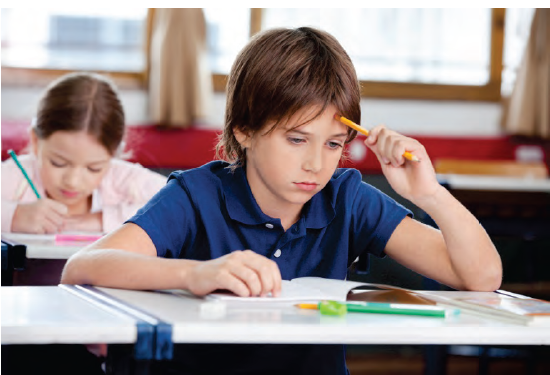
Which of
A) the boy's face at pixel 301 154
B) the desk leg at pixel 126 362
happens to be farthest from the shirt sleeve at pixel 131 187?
the desk leg at pixel 126 362

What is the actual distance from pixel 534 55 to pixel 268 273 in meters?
3.99

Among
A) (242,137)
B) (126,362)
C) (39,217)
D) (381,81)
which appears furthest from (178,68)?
(126,362)

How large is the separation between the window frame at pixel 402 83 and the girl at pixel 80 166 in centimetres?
168

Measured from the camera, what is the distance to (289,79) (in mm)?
1377

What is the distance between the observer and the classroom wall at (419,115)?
4.21 meters

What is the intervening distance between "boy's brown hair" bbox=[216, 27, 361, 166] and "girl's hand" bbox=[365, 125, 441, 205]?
0.07 meters

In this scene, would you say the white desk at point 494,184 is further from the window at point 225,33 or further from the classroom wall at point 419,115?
the window at point 225,33

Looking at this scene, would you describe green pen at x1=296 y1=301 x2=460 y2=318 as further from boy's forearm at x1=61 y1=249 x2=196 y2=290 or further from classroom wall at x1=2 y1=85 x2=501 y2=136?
classroom wall at x1=2 y1=85 x2=501 y2=136

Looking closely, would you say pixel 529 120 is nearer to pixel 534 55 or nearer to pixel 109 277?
pixel 534 55

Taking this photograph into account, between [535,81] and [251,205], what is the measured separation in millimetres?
3592

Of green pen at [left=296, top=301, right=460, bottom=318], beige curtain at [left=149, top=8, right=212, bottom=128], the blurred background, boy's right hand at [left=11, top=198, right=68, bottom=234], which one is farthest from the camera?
beige curtain at [left=149, top=8, right=212, bottom=128]

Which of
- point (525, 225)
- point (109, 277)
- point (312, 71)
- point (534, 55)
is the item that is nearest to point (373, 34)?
point (534, 55)

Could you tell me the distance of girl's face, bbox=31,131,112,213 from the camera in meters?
2.33

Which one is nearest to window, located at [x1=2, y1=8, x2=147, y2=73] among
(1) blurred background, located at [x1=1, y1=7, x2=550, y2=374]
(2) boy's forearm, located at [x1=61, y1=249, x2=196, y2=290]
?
(1) blurred background, located at [x1=1, y1=7, x2=550, y2=374]
